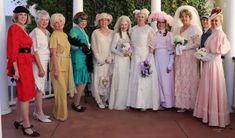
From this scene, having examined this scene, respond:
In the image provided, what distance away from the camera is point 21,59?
174 inches

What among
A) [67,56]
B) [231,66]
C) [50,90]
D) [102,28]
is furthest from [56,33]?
[231,66]

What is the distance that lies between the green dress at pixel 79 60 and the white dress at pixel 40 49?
2.07 feet

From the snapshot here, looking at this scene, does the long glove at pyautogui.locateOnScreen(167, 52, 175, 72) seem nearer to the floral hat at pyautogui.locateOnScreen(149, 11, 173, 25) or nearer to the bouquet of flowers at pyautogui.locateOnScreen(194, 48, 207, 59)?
the floral hat at pyautogui.locateOnScreen(149, 11, 173, 25)

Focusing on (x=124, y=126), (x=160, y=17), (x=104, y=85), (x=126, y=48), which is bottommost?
(x=124, y=126)

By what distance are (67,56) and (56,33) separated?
392 millimetres

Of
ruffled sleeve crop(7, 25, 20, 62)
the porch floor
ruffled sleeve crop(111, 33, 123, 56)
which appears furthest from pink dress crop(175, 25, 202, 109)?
ruffled sleeve crop(7, 25, 20, 62)

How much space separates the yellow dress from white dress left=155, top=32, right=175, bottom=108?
5.04 feet

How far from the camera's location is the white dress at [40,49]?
4945mm

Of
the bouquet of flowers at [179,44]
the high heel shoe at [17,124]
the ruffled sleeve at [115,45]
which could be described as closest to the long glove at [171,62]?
the bouquet of flowers at [179,44]

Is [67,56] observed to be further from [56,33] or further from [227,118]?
[227,118]

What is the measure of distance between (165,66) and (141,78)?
0.45 metres

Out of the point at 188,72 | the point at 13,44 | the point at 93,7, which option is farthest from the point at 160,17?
the point at 93,7

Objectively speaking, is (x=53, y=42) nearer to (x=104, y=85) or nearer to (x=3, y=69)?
(x=3, y=69)

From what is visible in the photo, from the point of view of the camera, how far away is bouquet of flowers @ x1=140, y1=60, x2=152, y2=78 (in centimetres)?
587
